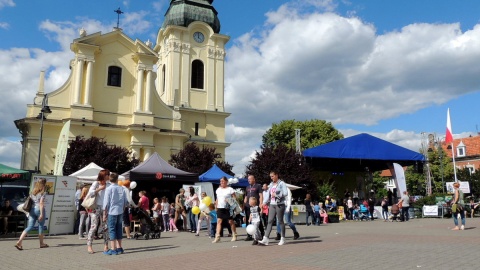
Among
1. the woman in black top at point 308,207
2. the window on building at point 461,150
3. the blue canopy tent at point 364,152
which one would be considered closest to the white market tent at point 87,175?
the woman in black top at point 308,207

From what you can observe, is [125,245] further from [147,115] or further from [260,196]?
[147,115]

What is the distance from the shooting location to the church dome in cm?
4375

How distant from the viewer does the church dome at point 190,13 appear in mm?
43750

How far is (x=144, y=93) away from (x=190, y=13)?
12009 mm

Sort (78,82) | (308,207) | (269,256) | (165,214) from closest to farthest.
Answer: (269,256), (165,214), (308,207), (78,82)

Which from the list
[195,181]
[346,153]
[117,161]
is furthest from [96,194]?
[117,161]

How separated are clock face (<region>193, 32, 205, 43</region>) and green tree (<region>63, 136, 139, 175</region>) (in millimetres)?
17170

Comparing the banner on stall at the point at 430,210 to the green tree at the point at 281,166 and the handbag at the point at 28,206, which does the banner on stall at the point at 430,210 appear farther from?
the handbag at the point at 28,206

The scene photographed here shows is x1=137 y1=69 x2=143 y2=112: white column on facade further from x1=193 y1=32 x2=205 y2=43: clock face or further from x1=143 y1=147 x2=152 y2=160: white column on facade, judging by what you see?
x1=193 y1=32 x2=205 y2=43: clock face

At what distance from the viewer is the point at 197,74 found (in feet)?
141

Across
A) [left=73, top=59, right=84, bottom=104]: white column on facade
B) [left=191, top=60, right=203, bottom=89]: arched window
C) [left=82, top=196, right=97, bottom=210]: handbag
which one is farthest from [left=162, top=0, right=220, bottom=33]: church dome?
[left=82, top=196, right=97, bottom=210]: handbag

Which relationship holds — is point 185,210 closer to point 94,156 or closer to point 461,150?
point 94,156

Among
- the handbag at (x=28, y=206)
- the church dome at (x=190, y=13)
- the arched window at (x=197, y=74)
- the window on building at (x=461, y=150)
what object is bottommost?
the handbag at (x=28, y=206)

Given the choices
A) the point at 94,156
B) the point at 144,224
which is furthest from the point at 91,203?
the point at 94,156
